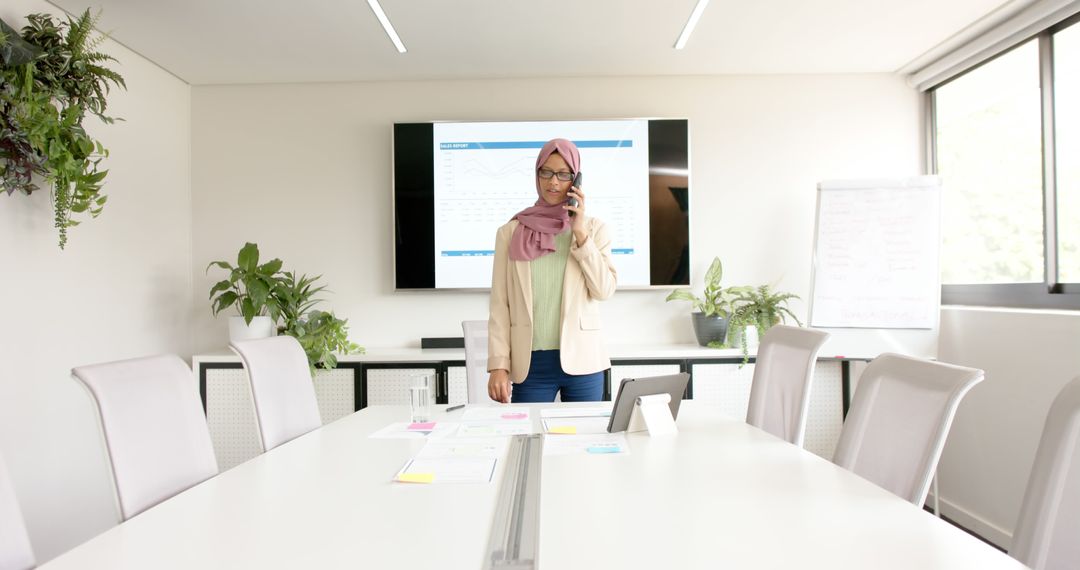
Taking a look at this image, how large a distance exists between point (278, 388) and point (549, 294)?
104 centimetres

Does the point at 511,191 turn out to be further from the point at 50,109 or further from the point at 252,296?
the point at 50,109

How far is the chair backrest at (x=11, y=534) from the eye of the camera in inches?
43.4

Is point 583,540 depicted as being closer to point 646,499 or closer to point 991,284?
point 646,499

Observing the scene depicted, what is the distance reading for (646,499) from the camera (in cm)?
132

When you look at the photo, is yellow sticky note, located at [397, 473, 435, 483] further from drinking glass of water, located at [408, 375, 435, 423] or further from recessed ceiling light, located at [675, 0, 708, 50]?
recessed ceiling light, located at [675, 0, 708, 50]

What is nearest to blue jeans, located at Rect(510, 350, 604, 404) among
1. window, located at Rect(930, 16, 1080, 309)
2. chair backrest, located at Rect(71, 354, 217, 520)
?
chair backrest, located at Rect(71, 354, 217, 520)

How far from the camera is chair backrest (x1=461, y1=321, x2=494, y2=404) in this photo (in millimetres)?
3137

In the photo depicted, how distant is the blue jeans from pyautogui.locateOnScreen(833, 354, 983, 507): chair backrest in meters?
0.97

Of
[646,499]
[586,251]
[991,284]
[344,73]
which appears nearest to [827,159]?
[991,284]

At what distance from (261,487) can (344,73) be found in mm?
3632

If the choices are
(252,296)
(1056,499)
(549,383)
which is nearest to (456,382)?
(252,296)

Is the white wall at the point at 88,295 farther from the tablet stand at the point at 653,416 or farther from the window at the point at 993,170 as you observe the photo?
the window at the point at 993,170

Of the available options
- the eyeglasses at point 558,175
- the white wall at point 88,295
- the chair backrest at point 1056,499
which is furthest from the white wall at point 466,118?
the chair backrest at point 1056,499

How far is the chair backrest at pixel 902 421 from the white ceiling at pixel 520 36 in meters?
2.41
